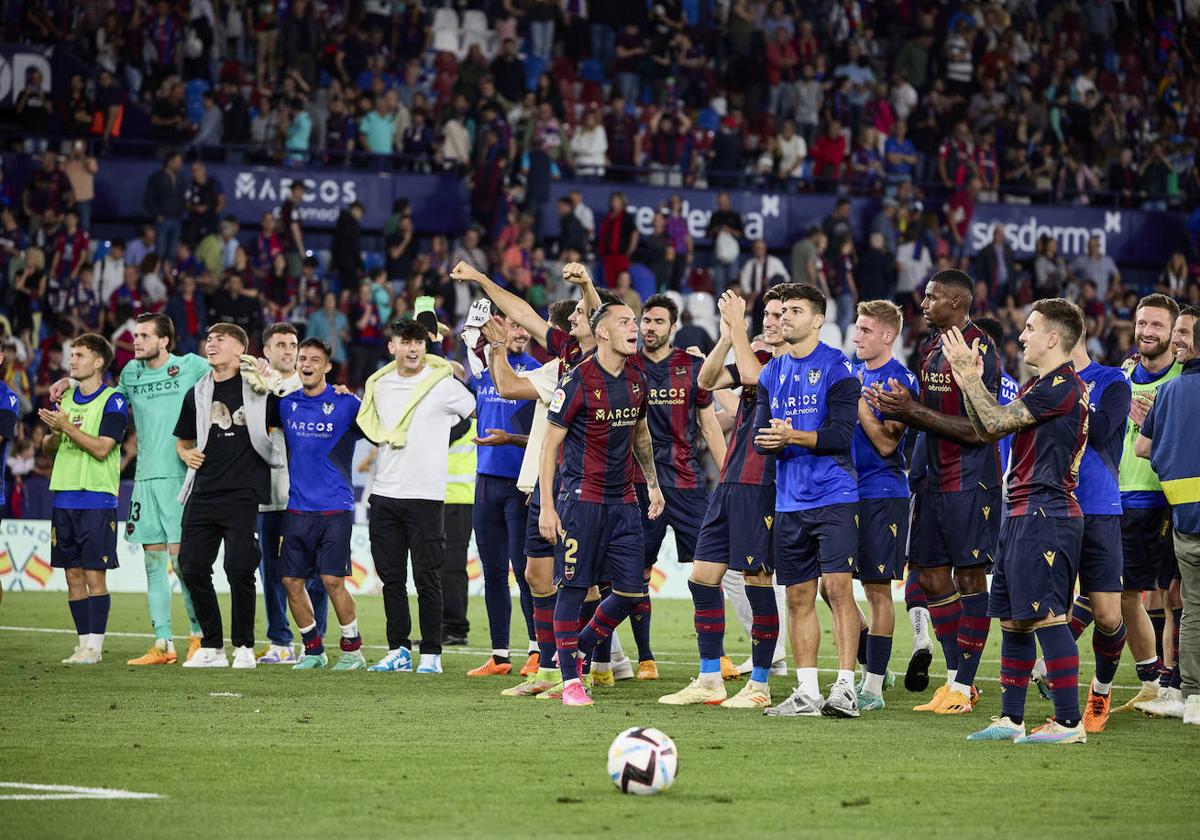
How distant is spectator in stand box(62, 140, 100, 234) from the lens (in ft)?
80.5

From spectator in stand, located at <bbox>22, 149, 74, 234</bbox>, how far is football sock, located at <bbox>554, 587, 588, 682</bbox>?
1573 centimetres

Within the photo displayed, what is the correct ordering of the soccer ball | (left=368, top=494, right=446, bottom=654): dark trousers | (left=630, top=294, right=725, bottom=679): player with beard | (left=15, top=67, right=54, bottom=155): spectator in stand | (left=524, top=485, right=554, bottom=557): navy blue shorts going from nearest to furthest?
the soccer ball < (left=524, top=485, right=554, bottom=557): navy blue shorts < (left=630, top=294, right=725, bottom=679): player with beard < (left=368, top=494, right=446, bottom=654): dark trousers < (left=15, top=67, right=54, bottom=155): spectator in stand

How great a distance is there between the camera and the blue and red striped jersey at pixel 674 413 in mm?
12516

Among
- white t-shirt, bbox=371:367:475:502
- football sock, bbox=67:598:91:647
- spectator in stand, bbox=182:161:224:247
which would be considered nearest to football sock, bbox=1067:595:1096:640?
white t-shirt, bbox=371:367:475:502

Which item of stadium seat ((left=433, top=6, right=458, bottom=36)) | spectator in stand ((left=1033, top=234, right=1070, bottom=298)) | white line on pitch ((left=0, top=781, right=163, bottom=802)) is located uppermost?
stadium seat ((left=433, top=6, right=458, bottom=36))

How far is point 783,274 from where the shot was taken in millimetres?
27406

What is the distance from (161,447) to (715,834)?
8556 mm

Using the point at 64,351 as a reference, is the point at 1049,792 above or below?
below

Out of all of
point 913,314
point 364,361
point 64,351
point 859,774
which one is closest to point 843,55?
point 913,314

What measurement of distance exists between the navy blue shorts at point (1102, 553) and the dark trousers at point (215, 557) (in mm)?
6416

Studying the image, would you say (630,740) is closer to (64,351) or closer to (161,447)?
(161,447)

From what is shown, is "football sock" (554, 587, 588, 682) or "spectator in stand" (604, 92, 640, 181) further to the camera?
"spectator in stand" (604, 92, 640, 181)

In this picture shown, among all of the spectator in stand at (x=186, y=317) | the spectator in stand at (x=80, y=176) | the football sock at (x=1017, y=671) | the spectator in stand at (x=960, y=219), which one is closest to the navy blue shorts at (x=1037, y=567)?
the football sock at (x=1017, y=671)

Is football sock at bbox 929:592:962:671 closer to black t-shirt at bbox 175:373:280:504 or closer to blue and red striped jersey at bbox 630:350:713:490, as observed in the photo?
blue and red striped jersey at bbox 630:350:713:490
